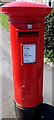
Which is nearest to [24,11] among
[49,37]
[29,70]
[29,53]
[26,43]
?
[26,43]

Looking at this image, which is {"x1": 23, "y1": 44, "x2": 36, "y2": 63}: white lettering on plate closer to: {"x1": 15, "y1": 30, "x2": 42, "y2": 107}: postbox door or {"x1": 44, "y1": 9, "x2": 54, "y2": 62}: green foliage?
{"x1": 15, "y1": 30, "x2": 42, "y2": 107}: postbox door

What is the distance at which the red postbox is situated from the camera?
2547mm

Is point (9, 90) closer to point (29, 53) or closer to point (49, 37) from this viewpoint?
point (49, 37)

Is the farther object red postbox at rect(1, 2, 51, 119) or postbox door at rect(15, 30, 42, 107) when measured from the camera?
postbox door at rect(15, 30, 42, 107)

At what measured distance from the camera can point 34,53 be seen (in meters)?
2.77

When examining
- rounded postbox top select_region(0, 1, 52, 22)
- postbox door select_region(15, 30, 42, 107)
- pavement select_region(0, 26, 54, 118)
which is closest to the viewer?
rounded postbox top select_region(0, 1, 52, 22)

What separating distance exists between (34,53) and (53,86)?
109 centimetres

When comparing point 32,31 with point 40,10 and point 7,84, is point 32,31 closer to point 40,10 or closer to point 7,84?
point 40,10

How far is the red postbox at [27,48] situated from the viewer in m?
2.55

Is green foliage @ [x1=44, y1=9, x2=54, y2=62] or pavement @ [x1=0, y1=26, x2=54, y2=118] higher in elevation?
green foliage @ [x1=44, y1=9, x2=54, y2=62]

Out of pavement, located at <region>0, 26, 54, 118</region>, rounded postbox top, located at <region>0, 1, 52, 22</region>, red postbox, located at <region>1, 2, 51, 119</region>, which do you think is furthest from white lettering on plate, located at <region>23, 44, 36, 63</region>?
pavement, located at <region>0, 26, 54, 118</region>

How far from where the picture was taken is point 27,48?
269 cm

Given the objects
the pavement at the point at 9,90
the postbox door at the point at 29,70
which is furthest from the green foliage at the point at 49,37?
the postbox door at the point at 29,70

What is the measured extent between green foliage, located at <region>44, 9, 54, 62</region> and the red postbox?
0.84 metres
